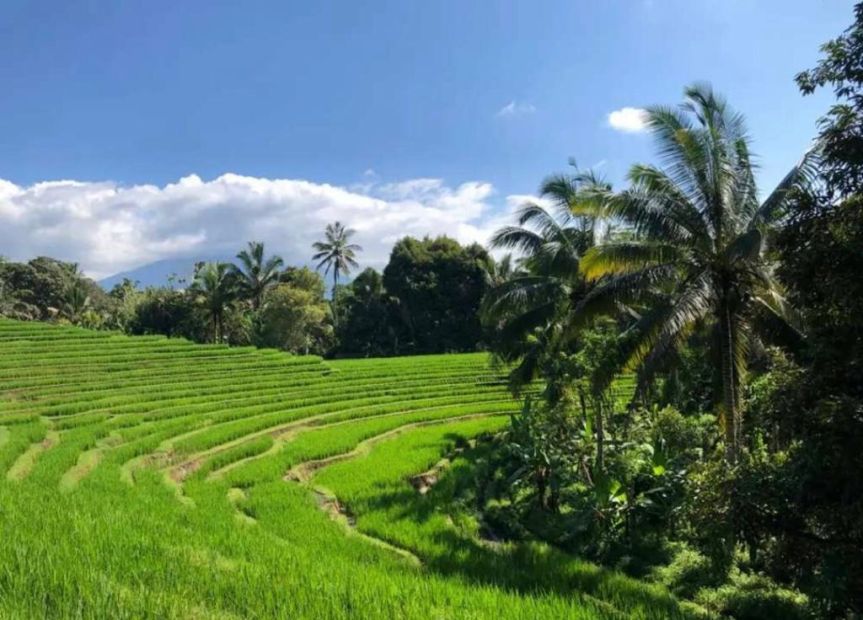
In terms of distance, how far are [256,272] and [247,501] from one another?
132 feet

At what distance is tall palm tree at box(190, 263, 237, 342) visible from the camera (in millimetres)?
43375

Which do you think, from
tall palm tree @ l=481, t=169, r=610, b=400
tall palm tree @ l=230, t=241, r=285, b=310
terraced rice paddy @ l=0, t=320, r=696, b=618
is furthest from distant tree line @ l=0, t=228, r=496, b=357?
tall palm tree @ l=481, t=169, r=610, b=400

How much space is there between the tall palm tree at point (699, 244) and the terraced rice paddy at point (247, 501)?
13.5ft

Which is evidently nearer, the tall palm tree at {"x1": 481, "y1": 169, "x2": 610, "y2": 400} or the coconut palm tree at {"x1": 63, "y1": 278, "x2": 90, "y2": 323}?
the tall palm tree at {"x1": 481, "y1": 169, "x2": 610, "y2": 400}

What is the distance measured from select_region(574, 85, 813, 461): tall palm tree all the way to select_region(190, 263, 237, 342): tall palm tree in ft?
123

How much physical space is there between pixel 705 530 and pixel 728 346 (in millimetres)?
4428

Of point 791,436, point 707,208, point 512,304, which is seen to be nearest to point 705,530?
point 791,436

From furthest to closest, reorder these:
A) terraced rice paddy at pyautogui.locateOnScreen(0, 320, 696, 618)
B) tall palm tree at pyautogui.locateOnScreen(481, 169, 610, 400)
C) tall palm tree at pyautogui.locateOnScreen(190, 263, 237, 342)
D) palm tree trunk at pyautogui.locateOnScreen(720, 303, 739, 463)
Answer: tall palm tree at pyautogui.locateOnScreen(190, 263, 237, 342) → tall palm tree at pyautogui.locateOnScreen(481, 169, 610, 400) → palm tree trunk at pyautogui.locateOnScreen(720, 303, 739, 463) → terraced rice paddy at pyautogui.locateOnScreen(0, 320, 696, 618)

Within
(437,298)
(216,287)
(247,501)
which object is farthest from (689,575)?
(437,298)

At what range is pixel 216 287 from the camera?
43500mm

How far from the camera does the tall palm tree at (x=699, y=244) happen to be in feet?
32.7

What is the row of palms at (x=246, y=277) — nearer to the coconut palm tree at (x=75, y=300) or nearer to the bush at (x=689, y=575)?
the coconut palm tree at (x=75, y=300)

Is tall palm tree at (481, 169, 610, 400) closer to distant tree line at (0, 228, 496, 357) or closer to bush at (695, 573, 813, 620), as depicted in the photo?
bush at (695, 573, 813, 620)

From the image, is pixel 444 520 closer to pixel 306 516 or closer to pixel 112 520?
pixel 306 516
